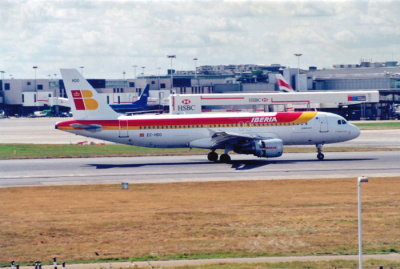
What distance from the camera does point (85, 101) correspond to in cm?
5928

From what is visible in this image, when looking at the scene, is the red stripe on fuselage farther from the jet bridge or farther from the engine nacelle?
the jet bridge

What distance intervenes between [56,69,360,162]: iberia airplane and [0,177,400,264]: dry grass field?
43.1 ft

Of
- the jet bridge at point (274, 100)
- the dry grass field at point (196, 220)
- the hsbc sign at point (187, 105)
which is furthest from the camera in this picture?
the jet bridge at point (274, 100)

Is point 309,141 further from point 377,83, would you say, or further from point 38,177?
point 377,83

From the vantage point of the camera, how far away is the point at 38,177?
170ft

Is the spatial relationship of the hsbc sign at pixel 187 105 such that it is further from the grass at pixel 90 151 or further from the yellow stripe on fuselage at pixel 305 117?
the yellow stripe on fuselage at pixel 305 117

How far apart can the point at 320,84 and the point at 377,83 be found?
17.1 metres

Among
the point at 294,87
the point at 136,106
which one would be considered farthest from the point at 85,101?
the point at 294,87

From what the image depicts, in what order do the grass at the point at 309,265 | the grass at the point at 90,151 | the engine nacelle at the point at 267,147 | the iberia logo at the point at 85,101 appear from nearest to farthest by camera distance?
the grass at the point at 309,265
the engine nacelle at the point at 267,147
the iberia logo at the point at 85,101
the grass at the point at 90,151

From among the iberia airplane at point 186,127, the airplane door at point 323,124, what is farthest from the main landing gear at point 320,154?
the airplane door at point 323,124

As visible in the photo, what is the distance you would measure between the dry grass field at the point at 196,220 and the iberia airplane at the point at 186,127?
1315 cm

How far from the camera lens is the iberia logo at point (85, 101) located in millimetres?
59281

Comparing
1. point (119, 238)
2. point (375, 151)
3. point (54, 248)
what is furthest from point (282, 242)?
point (375, 151)

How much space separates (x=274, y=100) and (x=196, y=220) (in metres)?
93.1
